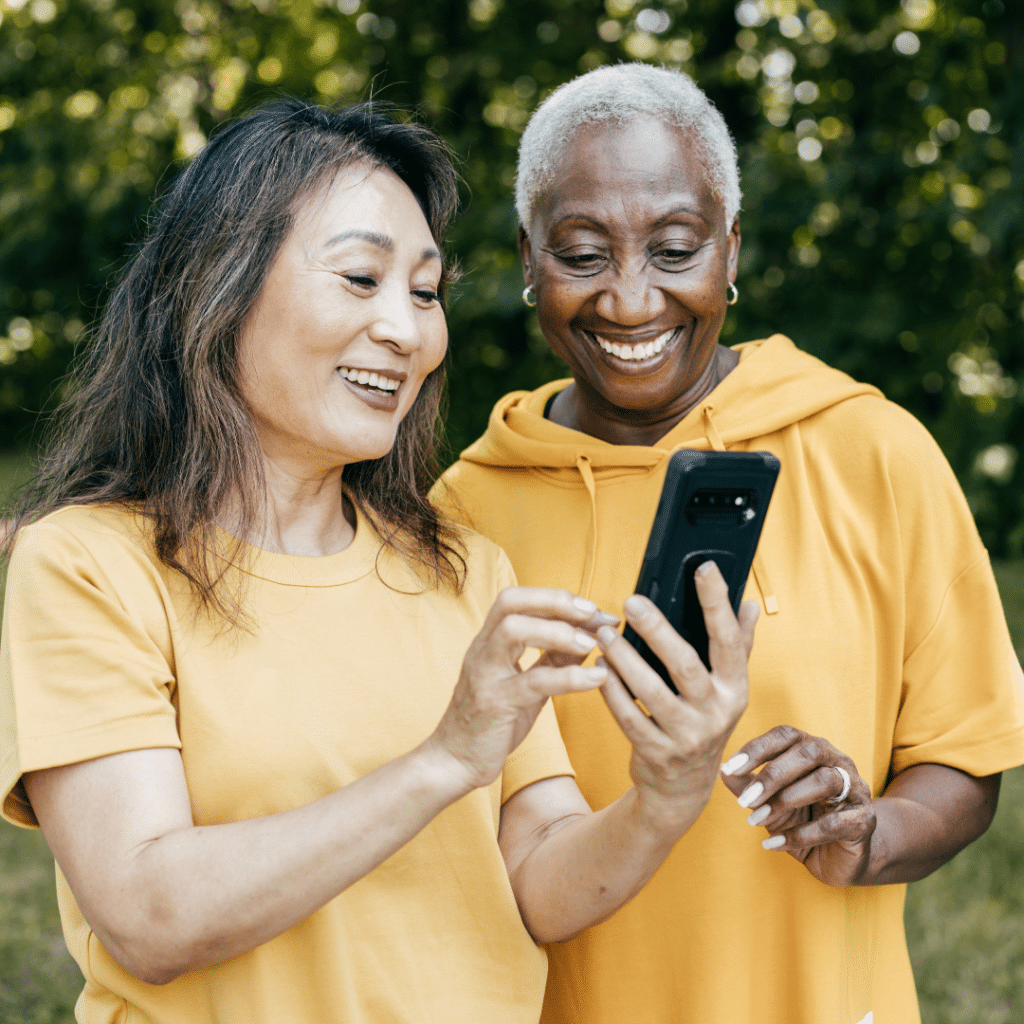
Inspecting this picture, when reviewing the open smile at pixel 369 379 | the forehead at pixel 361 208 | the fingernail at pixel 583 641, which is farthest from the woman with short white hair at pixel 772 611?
the fingernail at pixel 583 641

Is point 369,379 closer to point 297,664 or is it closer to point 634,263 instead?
point 297,664

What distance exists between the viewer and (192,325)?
180 centimetres

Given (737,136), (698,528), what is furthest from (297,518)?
(737,136)

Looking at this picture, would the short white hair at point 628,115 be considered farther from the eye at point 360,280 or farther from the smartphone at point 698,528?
the smartphone at point 698,528

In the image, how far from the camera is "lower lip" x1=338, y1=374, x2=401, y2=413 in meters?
1.81

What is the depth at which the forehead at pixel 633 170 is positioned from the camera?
6.75 feet

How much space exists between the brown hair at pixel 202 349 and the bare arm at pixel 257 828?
343mm

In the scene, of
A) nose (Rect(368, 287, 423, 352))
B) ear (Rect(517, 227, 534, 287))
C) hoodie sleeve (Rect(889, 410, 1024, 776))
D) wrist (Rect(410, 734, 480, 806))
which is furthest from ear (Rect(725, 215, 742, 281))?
wrist (Rect(410, 734, 480, 806))

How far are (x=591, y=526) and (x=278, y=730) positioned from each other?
84 cm

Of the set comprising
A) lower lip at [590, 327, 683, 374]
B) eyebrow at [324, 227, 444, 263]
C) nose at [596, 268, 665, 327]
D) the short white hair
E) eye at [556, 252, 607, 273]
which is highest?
the short white hair

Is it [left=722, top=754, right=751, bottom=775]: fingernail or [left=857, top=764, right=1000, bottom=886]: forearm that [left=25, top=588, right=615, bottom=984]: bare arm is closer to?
[left=722, top=754, right=751, bottom=775]: fingernail

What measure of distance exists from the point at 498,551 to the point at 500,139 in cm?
497

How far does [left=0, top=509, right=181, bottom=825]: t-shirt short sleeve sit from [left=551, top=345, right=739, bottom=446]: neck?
1.05 m

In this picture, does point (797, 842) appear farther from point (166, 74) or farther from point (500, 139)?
point (166, 74)
